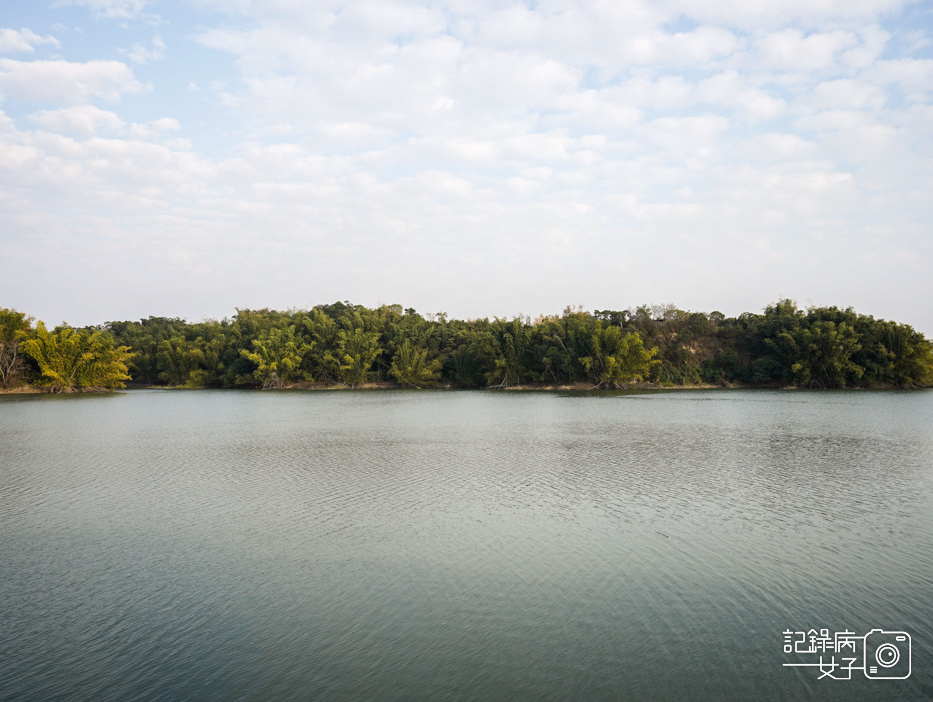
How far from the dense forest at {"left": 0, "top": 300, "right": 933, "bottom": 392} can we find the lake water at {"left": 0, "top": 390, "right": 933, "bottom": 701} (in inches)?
1483

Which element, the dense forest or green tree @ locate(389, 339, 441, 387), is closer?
the dense forest

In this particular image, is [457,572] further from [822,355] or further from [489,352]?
[822,355]

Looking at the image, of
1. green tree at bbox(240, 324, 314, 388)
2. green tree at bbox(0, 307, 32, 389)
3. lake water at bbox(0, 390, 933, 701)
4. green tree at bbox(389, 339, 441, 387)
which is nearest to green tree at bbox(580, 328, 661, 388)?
green tree at bbox(389, 339, 441, 387)

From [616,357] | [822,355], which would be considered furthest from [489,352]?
[822,355]

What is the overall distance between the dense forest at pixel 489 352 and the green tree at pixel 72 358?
10cm

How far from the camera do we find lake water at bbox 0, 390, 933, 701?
16.9ft

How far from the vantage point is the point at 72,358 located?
49.2m

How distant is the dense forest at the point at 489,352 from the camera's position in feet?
163

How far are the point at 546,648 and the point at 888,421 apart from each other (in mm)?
26564

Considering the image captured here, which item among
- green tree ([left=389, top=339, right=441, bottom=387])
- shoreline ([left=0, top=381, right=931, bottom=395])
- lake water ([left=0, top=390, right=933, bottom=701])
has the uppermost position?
green tree ([left=389, top=339, right=441, bottom=387])

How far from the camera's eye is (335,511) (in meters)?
10.8

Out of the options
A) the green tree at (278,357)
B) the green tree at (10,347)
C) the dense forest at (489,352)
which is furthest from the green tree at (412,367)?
the green tree at (10,347)

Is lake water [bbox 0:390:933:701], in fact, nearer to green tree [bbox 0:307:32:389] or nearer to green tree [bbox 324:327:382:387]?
green tree [bbox 0:307:32:389]

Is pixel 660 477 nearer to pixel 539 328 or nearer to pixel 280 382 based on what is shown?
pixel 539 328
